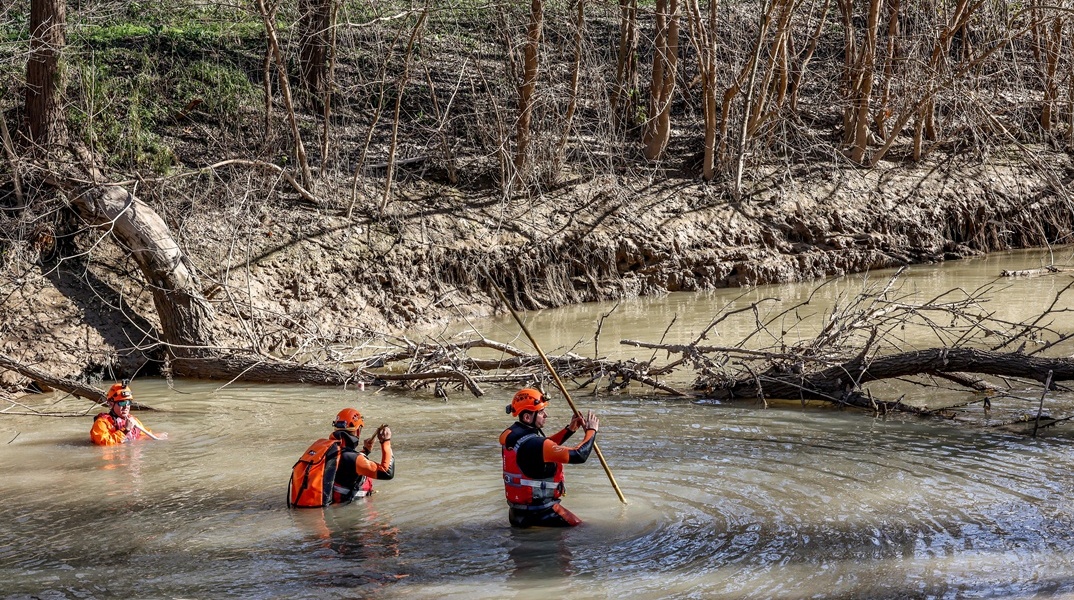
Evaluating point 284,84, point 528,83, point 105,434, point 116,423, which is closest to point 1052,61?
point 528,83

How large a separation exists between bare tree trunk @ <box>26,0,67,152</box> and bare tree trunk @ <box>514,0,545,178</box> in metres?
6.76

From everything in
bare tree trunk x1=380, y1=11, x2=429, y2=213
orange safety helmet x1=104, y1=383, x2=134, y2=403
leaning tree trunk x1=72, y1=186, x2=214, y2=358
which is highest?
bare tree trunk x1=380, y1=11, x2=429, y2=213

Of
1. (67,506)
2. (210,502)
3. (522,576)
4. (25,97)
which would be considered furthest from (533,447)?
(25,97)

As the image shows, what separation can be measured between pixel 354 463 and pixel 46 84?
33.6 feet

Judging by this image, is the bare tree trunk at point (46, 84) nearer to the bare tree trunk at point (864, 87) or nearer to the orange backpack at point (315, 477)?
the orange backpack at point (315, 477)

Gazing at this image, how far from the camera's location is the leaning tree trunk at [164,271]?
13.7m

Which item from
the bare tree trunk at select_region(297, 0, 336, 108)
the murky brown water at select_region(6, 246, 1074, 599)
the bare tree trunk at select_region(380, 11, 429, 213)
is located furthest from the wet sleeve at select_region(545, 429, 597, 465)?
the bare tree trunk at select_region(297, 0, 336, 108)

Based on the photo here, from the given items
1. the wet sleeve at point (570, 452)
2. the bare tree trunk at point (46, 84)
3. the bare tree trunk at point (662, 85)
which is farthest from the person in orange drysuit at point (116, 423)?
the bare tree trunk at point (662, 85)

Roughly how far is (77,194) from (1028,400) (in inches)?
476

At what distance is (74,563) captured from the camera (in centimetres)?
684

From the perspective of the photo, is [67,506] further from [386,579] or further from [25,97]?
[25,97]

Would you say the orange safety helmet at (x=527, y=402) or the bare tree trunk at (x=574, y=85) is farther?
the bare tree trunk at (x=574, y=85)

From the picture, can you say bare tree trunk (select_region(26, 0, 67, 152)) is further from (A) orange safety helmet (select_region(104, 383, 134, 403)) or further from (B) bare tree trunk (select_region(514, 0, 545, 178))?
(B) bare tree trunk (select_region(514, 0, 545, 178))

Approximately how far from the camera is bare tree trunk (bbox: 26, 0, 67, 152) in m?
14.6
